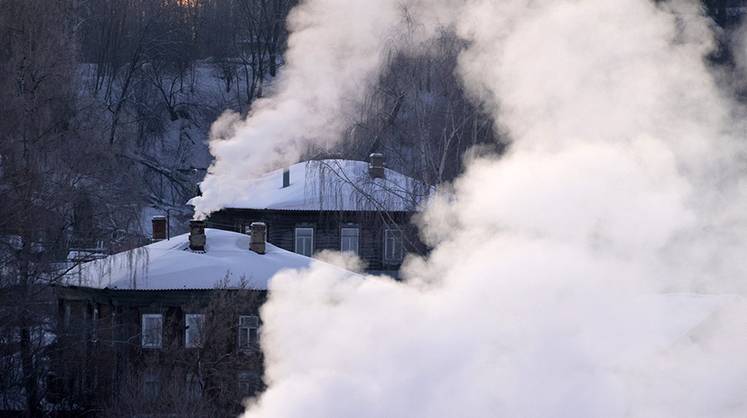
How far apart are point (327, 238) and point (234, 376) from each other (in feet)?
52.2

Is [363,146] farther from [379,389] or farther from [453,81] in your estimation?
[379,389]

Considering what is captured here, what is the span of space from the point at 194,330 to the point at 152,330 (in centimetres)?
149

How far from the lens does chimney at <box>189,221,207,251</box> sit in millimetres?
21984

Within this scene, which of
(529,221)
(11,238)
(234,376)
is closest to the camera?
(529,221)

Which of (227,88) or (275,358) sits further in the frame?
(227,88)

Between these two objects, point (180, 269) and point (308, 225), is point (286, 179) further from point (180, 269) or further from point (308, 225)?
point (180, 269)

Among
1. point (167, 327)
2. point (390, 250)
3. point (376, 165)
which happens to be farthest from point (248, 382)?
point (390, 250)

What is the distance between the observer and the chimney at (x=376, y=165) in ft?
83.5

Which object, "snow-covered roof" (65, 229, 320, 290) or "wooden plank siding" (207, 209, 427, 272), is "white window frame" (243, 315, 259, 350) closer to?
"snow-covered roof" (65, 229, 320, 290)

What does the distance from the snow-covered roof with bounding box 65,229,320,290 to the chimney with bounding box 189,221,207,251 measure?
154mm

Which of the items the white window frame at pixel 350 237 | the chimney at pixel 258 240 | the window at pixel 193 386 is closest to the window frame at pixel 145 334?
the window at pixel 193 386

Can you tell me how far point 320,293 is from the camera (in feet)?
35.9

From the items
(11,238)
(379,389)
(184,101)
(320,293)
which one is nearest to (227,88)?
(184,101)

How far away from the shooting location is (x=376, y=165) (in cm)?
2656
